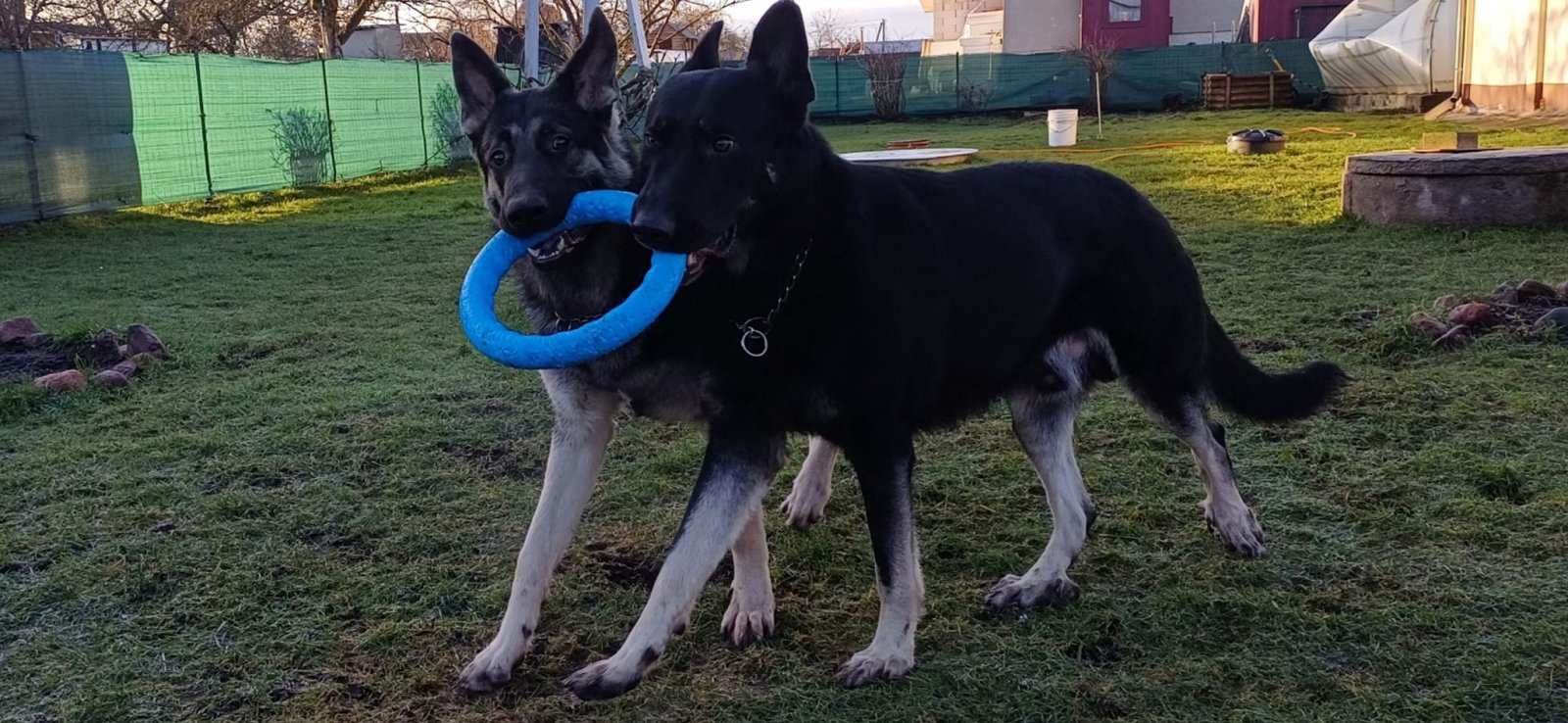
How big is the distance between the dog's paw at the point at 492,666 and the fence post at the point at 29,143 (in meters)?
13.1

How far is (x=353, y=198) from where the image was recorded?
16969 mm

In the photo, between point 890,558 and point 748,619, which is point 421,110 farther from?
point 890,558

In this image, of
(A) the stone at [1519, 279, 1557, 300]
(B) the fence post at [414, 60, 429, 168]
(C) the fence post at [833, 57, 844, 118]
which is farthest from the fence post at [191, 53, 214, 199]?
(C) the fence post at [833, 57, 844, 118]

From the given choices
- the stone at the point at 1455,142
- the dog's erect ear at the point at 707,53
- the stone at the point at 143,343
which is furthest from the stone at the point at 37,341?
the stone at the point at 1455,142

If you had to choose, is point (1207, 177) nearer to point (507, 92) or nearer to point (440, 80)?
point (507, 92)

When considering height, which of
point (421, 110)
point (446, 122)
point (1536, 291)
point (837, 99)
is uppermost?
point (837, 99)

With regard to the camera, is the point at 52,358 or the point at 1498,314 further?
the point at 52,358

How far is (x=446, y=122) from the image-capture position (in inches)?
894

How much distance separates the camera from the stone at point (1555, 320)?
233 inches

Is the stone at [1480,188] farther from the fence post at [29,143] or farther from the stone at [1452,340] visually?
the fence post at [29,143]

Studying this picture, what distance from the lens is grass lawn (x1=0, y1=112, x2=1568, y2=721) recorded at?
2994 millimetres

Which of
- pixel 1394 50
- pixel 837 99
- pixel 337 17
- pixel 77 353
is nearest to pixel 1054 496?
pixel 77 353

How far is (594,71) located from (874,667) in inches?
80.0

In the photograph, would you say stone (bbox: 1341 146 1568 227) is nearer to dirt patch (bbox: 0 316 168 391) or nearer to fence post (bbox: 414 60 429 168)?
dirt patch (bbox: 0 316 168 391)
